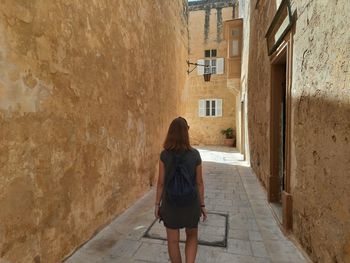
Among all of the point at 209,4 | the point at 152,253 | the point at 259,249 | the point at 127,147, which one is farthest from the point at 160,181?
the point at 209,4

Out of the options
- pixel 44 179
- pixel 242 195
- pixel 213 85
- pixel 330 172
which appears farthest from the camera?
pixel 213 85

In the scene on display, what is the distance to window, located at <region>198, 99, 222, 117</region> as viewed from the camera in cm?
1873

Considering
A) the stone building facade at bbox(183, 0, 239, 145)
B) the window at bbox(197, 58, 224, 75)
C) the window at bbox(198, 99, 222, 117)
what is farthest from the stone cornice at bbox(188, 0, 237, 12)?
the window at bbox(198, 99, 222, 117)

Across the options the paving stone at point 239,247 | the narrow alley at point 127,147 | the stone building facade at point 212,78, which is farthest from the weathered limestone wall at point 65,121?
the stone building facade at point 212,78

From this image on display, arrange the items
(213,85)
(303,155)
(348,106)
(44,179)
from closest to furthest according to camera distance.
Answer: (348,106) < (44,179) < (303,155) < (213,85)

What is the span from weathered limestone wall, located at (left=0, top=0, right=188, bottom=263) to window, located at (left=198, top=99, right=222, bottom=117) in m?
13.7

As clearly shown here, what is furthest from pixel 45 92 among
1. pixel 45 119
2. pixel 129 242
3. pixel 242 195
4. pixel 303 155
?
pixel 242 195

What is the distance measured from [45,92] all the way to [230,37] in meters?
12.7

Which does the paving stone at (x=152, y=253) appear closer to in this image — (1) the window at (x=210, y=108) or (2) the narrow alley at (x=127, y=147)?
(2) the narrow alley at (x=127, y=147)

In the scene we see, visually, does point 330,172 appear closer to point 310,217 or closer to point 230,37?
point 310,217

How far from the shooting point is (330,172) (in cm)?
238

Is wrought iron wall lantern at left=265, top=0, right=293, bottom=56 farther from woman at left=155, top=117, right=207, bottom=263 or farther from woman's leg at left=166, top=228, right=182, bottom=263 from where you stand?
woman's leg at left=166, top=228, right=182, bottom=263

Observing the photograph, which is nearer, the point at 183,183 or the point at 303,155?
the point at 183,183

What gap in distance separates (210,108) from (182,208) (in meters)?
16.9
